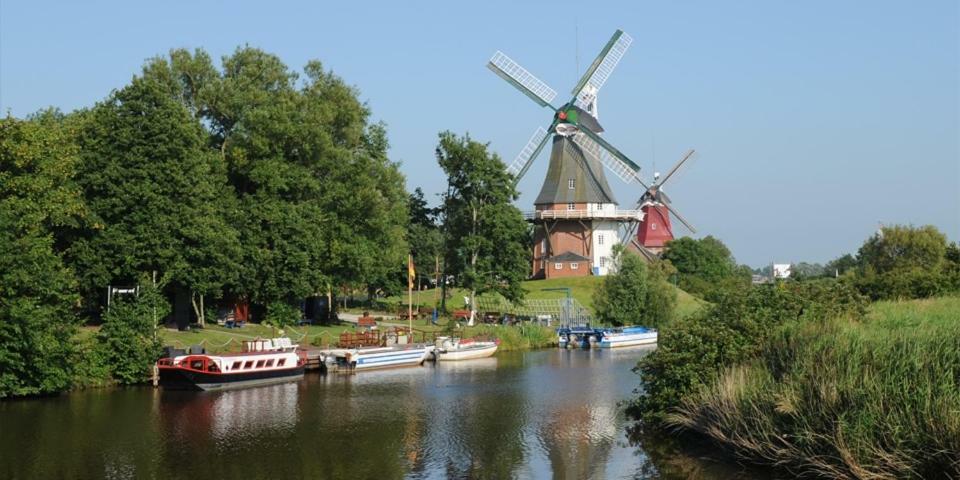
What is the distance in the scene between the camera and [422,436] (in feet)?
101

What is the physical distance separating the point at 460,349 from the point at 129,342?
66.3ft

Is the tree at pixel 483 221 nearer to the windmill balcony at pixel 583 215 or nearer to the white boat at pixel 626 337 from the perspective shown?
the white boat at pixel 626 337

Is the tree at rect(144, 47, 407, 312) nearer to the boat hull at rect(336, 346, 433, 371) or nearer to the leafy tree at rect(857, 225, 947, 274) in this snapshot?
the boat hull at rect(336, 346, 433, 371)

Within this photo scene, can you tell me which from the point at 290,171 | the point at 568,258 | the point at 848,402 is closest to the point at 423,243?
the point at 568,258

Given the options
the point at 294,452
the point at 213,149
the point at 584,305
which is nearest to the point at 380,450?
the point at 294,452

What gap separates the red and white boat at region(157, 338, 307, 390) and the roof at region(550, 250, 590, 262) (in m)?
48.1

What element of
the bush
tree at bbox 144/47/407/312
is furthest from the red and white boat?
the bush

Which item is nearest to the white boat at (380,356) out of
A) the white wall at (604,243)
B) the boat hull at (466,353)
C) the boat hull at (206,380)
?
the boat hull at (466,353)

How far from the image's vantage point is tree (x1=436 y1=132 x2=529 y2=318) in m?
72.6

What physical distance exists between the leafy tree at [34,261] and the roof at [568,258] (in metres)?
52.5

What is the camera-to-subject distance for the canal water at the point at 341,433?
84.5 feet

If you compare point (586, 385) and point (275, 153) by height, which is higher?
point (275, 153)

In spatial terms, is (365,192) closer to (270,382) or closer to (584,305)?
(270,382)

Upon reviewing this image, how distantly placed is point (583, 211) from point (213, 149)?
40154 millimetres
